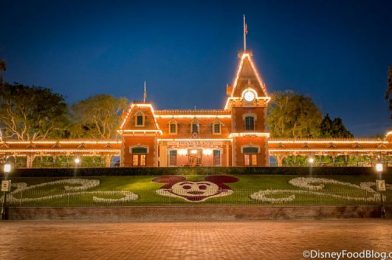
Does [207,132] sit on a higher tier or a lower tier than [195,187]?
higher

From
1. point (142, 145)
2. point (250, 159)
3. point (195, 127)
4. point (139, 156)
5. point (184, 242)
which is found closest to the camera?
point (184, 242)

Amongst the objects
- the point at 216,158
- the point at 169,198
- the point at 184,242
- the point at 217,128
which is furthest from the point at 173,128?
the point at 184,242

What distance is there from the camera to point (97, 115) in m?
69.9

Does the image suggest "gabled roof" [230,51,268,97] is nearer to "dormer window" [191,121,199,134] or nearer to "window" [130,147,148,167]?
"dormer window" [191,121,199,134]

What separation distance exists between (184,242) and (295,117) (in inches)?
2273

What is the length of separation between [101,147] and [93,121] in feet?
70.2

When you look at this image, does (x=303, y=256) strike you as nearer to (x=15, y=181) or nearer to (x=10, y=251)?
(x=10, y=251)

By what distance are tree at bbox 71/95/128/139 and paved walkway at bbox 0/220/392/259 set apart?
162ft

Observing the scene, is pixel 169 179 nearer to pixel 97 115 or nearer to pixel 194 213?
pixel 194 213

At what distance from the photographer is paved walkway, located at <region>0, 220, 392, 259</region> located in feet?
41.8

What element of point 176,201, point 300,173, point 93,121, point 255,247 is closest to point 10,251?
point 255,247

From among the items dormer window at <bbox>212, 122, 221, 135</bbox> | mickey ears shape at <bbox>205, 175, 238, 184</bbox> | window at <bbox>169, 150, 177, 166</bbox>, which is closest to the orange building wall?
window at <bbox>169, 150, 177, 166</bbox>

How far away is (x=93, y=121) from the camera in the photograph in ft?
229

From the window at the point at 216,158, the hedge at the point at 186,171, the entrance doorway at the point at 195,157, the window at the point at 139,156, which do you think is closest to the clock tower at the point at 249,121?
the window at the point at 216,158
